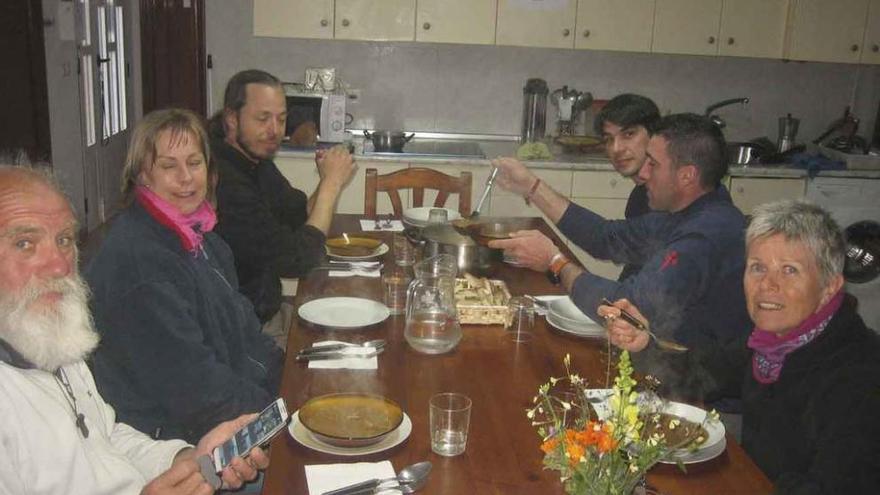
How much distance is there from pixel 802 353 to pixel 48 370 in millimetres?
1579

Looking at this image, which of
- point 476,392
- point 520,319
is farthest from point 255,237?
point 476,392

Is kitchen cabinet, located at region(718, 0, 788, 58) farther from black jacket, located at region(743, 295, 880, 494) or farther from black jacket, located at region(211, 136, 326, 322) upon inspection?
black jacket, located at region(743, 295, 880, 494)

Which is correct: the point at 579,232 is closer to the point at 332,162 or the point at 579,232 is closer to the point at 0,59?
the point at 332,162

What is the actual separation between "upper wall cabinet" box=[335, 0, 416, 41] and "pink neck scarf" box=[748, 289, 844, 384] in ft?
10.5

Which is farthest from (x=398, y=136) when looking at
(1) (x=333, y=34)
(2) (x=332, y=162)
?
(2) (x=332, y=162)

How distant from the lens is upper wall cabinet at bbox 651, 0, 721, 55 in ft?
15.8

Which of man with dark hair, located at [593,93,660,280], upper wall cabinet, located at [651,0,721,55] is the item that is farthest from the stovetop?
man with dark hair, located at [593,93,660,280]

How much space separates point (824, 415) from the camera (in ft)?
5.76

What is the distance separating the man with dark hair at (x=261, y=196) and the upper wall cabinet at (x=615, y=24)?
2.12 m

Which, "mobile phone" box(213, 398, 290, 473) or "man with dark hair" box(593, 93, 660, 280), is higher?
"man with dark hair" box(593, 93, 660, 280)

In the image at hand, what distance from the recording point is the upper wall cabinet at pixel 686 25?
4.81m

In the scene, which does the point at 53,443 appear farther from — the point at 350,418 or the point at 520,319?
the point at 520,319

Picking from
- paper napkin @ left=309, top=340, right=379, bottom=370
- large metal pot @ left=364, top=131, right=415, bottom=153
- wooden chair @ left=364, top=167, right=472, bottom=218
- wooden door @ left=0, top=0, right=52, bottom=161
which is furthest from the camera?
large metal pot @ left=364, top=131, right=415, bottom=153

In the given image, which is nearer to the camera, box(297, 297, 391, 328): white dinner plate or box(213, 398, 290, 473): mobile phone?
box(213, 398, 290, 473): mobile phone
